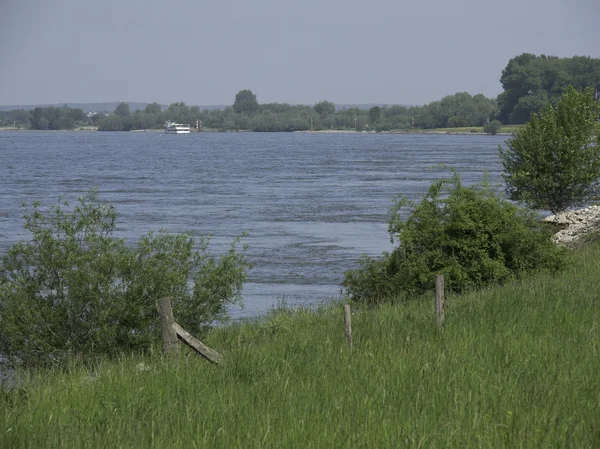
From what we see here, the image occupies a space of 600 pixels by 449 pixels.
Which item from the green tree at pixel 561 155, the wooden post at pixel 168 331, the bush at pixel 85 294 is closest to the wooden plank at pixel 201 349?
the wooden post at pixel 168 331

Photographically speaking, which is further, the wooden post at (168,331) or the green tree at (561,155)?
the green tree at (561,155)

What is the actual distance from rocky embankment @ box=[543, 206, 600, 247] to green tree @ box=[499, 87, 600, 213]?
3.23 feet

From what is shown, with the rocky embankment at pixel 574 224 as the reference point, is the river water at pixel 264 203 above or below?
below

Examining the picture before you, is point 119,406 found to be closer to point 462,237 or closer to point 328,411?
point 328,411

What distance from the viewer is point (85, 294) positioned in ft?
51.0

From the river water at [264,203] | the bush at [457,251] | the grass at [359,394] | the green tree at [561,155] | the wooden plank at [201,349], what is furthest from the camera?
the green tree at [561,155]

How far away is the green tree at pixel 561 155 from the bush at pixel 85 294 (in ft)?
78.2

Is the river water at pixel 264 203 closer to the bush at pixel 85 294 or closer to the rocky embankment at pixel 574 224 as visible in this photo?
the bush at pixel 85 294

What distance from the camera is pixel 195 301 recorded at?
55.5 feet

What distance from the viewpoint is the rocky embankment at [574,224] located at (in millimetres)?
33156

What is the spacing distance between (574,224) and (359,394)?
29.6 metres

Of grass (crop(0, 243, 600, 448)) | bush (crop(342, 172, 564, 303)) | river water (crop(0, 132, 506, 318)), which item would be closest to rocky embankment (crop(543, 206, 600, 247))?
river water (crop(0, 132, 506, 318))

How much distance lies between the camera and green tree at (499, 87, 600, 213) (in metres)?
38.6

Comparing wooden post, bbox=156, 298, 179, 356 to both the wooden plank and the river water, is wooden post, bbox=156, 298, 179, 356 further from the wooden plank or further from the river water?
the river water
